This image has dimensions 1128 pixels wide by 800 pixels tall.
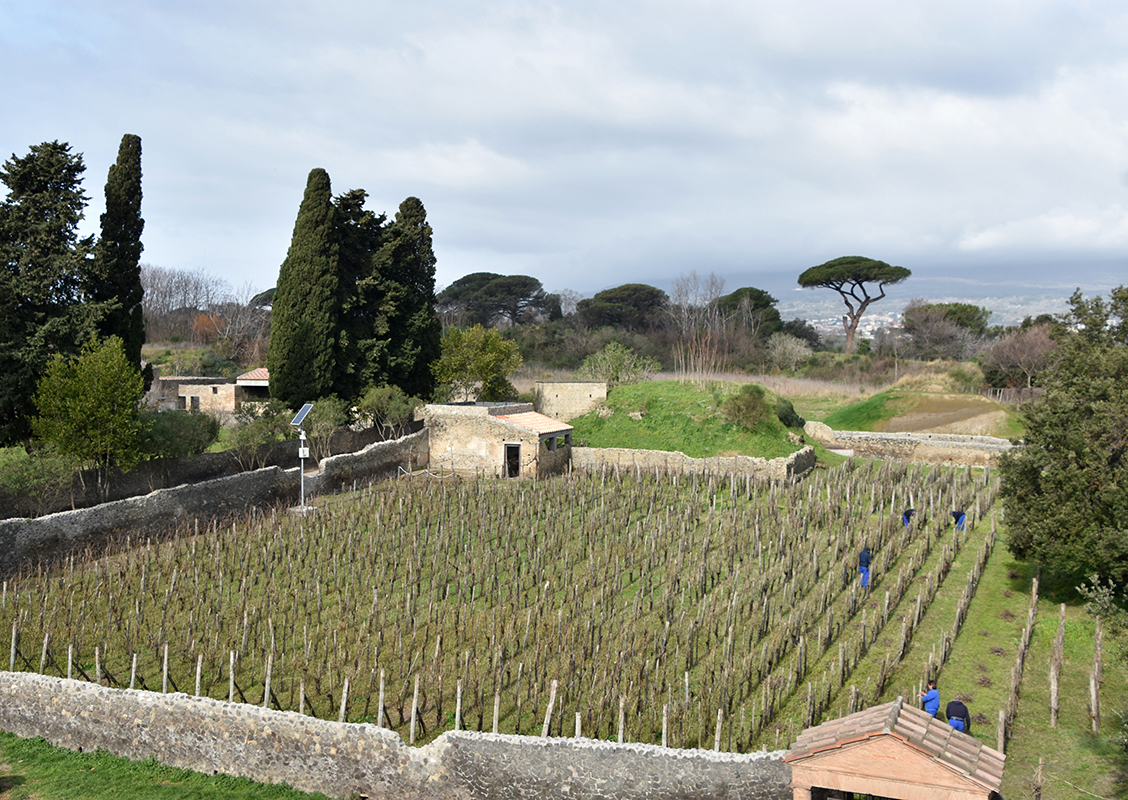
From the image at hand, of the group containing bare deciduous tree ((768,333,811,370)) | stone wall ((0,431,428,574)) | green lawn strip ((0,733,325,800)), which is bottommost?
green lawn strip ((0,733,325,800))

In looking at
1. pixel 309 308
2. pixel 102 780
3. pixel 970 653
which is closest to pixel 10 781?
pixel 102 780

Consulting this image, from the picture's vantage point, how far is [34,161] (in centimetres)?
2069

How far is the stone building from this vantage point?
87.2 feet

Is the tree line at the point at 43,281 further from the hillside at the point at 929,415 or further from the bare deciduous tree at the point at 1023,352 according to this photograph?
the bare deciduous tree at the point at 1023,352

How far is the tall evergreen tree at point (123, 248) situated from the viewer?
2202 cm

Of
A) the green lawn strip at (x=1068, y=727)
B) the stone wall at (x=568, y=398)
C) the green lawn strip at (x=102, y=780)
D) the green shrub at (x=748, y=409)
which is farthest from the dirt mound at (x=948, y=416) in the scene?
the green lawn strip at (x=102, y=780)

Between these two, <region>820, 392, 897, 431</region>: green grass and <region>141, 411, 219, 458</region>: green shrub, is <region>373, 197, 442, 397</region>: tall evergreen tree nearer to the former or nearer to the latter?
<region>141, 411, 219, 458</region>: green shrub

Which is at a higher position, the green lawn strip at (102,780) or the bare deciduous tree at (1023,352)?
the bare deciduous tree at (1023,352)

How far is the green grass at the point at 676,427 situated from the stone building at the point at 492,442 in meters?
3.38

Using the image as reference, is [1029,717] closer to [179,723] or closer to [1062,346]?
[1062,346]

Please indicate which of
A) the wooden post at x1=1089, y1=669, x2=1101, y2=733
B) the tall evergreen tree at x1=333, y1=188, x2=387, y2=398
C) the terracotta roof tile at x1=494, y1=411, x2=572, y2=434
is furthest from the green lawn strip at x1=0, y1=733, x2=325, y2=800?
the tall evergreen tree at x1=333, y1=188, x2=387, y2=398

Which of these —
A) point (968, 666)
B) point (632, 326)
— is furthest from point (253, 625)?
point (632, 326)

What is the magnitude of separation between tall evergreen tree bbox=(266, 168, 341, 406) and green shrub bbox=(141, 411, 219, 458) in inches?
197

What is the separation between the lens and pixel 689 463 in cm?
2611
